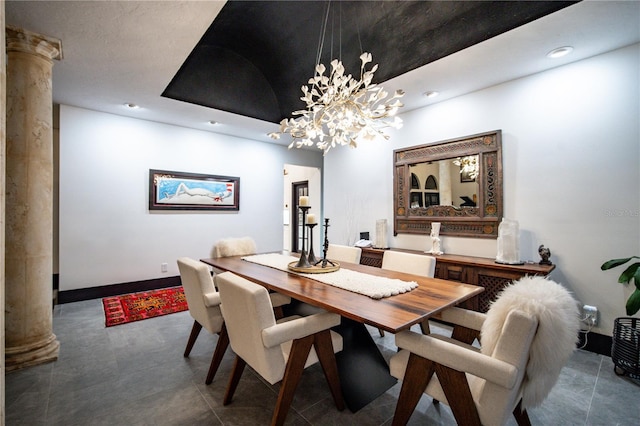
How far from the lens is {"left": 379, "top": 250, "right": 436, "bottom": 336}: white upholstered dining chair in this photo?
248 centimetres

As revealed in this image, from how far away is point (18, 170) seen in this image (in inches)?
91.2

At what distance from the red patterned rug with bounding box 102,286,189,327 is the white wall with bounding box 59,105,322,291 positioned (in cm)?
37

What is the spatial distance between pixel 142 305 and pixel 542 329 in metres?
4.18

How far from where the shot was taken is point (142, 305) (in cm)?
373

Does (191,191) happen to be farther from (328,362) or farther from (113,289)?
(328,362)

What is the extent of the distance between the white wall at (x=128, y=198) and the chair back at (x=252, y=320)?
3.44m

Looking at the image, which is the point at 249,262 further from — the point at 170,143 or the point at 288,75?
the point at 170,143

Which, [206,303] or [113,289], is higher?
[206,303]

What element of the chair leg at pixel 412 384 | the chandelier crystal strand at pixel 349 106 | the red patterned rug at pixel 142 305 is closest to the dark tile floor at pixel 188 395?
the chair leg at pixel 412 384

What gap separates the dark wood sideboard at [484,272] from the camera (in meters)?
2.63

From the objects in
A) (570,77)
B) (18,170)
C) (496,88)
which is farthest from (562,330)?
(18,170)

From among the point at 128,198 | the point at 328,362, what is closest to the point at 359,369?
the point at 328,362

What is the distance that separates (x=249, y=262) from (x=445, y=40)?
9.08ft

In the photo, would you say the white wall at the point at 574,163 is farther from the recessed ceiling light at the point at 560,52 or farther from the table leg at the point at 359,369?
the table leg at the point at 359,369
